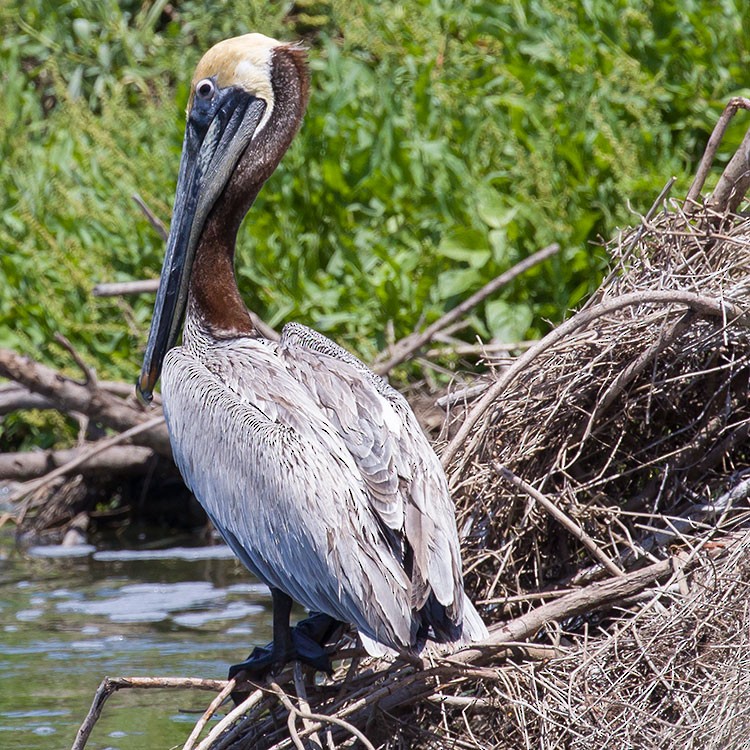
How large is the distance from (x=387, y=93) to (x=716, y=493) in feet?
12.7

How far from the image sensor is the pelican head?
428 centimetres

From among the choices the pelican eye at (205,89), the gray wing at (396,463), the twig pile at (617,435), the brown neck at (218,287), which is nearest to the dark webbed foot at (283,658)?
A: the gray wing at (396,463)

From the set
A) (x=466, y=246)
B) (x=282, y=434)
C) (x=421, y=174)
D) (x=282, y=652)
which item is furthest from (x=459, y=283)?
(x=282, y=652)

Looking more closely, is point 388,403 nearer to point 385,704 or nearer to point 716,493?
point 385,704

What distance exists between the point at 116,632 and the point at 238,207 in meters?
1.87

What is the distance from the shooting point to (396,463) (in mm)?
3305

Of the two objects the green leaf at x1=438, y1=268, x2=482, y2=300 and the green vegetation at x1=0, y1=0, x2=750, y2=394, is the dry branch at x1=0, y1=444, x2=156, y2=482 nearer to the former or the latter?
the green vegetation at x1=0, y1=0, x2=750, y2=394

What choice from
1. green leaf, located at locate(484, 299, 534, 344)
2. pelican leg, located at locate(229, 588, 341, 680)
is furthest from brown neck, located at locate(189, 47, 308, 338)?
green leaf, located at locate(484, 299, 534, 344)

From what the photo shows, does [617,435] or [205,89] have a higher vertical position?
[205,89]

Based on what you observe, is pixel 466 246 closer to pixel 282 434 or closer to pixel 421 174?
pixel 421 174

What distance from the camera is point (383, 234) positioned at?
6.86 m

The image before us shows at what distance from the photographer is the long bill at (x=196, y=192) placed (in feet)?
14.0

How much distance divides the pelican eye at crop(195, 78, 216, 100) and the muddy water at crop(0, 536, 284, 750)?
6.31 ft

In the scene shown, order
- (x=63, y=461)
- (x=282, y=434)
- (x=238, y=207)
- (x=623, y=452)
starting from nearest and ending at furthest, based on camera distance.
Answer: (x=282, y=434)
(x=623, y=452)
(x=238, y=207)
(x=63, y=461)
